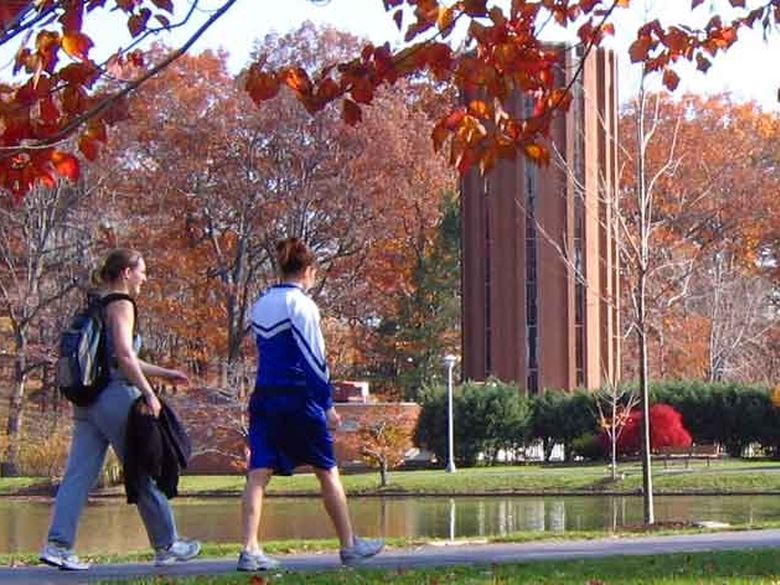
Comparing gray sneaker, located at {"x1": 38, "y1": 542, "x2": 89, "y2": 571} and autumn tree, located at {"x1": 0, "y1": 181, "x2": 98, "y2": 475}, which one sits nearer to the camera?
gray sneaker, located at {"x1": 38, "y1": 542, "x2": 89, "y2": 571}

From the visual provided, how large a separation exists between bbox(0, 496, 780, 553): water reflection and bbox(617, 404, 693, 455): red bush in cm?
783

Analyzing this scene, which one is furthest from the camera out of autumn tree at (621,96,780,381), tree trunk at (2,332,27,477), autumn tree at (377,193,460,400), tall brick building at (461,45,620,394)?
autumn tree at (621,96,780,381)

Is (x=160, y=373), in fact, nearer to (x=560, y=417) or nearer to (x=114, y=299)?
(x=114, y=299)

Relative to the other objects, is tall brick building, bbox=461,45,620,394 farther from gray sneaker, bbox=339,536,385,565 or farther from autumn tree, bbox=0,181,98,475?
gray sneaker, bbox=339,536,385,565

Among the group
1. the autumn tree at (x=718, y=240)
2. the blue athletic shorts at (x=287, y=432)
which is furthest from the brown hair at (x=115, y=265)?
the autumn tree at (x=718, y=240)

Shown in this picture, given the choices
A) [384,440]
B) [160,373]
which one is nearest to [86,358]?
[160,373]

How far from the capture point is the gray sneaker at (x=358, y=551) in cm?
947

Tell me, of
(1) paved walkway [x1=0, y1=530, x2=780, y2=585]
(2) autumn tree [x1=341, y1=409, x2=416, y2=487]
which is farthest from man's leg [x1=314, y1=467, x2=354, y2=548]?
(2) autumn tree [x1=341, y1=409, x2=416, y2=487]

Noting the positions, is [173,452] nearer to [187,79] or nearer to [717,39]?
[717,39]

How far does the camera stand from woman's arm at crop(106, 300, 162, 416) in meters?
9.13

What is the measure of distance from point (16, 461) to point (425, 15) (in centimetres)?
4111

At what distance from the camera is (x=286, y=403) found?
9.08 metres

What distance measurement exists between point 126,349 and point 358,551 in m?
1.81

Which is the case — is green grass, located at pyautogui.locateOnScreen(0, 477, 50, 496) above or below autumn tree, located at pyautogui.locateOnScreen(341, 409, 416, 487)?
below
